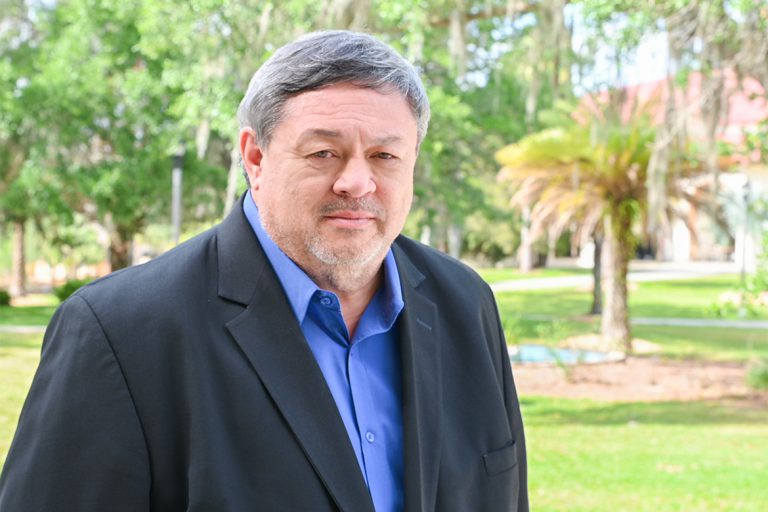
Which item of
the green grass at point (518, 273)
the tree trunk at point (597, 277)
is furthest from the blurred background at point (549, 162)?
the green grass at point (518, 273)

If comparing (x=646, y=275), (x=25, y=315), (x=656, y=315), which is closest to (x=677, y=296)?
(x=656, y=315)

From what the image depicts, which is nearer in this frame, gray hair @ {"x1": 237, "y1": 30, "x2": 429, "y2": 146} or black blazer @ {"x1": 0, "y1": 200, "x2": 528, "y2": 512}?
black blazer @ {"x1": 0, "y1": 200, "x2": 528, "y2": 512}

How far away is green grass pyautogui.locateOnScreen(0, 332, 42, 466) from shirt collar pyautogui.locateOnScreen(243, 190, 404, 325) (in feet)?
20.0

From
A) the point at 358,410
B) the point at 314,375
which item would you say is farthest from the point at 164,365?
the point at 358,410

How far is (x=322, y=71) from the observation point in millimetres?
1542

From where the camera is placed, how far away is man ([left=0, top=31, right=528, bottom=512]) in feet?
4.66

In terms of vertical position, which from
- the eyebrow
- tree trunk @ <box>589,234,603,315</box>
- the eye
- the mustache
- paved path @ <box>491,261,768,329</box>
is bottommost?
paved path @ <box>491,261,768,329</box>

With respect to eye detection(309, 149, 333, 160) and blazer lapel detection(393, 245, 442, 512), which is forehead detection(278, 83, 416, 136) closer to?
eye detection(309, 149, 333, 160)

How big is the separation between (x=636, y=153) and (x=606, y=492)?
8480 mm

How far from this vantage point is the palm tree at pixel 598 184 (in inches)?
563

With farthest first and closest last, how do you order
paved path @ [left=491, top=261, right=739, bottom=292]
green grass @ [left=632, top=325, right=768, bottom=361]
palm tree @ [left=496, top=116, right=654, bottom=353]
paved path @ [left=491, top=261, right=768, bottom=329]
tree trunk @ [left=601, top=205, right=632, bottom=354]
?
paved path @ [left=491, top=261, right=739, bottom=292] < paved path @ [left=491, top=261, right=768, bottom=329] < green grass @ [left=632, top=325, right=768, bottom=361] < tree trunk @ [left=601, top=205, right=632, bottom=354] < palm tree @ [left=496, top=116, right=654, bottom=353]

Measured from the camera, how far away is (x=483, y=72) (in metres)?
19.6

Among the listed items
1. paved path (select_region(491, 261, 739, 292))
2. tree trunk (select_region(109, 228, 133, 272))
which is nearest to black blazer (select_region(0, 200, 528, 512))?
tree trunk (select_region(109, 228, 133, 272))

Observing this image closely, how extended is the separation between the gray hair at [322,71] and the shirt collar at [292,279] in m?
0.15
